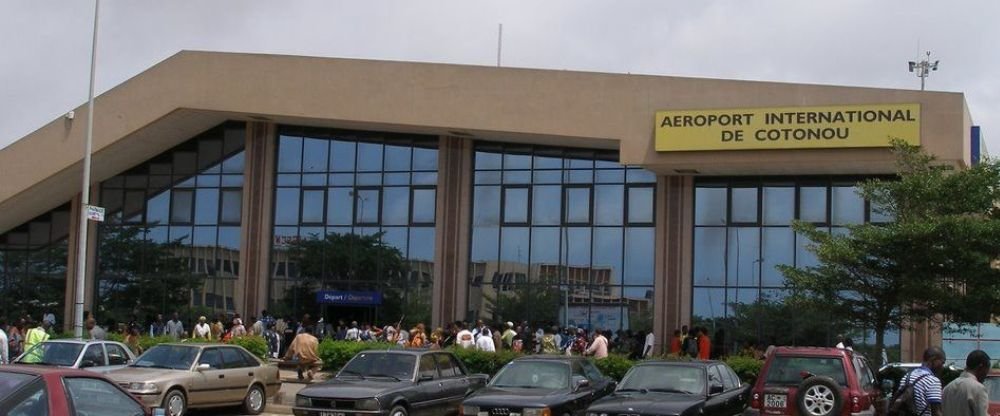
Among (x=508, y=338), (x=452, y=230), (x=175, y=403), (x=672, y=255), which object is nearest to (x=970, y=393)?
(x=175, y=403)

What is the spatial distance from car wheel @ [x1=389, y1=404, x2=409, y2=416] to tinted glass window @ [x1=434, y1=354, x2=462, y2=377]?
1.55 m

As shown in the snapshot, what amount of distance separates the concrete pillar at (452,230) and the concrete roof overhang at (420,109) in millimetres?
966

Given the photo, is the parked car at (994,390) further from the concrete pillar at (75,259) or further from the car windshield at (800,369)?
the concrete pillar at (75,259)

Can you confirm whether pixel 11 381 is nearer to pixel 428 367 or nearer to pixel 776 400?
pixel 428 367

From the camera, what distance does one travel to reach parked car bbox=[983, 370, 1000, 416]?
14197 mm

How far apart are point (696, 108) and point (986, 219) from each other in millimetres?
10084

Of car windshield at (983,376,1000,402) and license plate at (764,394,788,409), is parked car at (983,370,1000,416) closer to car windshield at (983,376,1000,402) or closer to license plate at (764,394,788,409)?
car windshield at (983,376,1000,402)

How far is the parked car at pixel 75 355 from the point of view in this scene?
18594mm

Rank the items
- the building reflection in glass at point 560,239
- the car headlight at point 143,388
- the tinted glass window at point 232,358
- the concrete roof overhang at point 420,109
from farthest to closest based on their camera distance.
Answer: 1. the building reflection in glass at point 560,239
2. the concrete roof overhang at point 420,109
3. the tinted glass window at point 232,358
4. the car headlight at point 143,388

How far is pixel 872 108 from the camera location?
28.3 metres

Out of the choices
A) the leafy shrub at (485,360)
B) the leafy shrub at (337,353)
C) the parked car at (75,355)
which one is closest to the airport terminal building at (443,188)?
the leafy shrub at (337,353)

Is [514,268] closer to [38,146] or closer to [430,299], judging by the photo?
[430,299]

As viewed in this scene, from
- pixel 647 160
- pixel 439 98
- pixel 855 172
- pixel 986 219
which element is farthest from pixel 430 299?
pixel 986 219

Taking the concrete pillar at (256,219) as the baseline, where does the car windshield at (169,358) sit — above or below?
below
